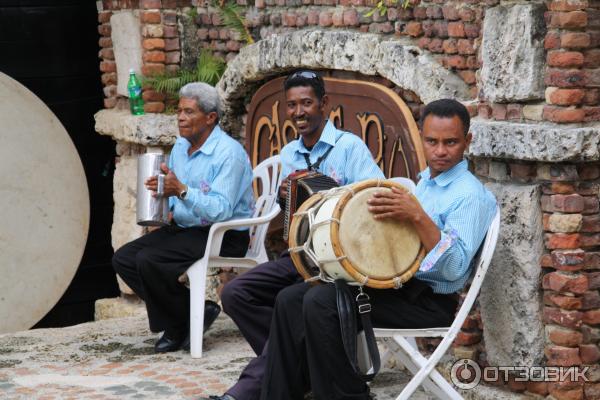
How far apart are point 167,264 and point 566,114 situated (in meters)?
2.27

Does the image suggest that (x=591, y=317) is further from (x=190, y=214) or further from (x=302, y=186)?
(x=190, y=214)

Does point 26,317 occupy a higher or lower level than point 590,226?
lower

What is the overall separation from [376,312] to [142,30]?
143 inches

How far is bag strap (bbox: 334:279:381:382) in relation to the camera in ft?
14.0

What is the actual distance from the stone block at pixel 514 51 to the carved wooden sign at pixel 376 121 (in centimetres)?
69

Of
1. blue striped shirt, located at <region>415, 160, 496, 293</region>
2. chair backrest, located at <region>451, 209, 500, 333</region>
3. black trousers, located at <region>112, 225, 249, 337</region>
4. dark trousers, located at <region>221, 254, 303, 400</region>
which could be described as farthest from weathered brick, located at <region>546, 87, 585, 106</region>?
black trousers, located at <region>112, 225, 249, 337</region>

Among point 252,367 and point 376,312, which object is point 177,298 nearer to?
point 252,367

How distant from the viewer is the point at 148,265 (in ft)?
19.8

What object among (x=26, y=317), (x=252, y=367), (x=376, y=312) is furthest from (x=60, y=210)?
(x=376, y=312)

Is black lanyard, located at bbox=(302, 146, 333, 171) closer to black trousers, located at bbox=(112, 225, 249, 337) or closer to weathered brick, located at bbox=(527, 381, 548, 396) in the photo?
black trousers, located at bbox=(112, 225, 249, 337)

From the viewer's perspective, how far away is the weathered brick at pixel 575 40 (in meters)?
4.55

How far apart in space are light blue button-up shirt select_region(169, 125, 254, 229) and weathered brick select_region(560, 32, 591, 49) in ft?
6.44

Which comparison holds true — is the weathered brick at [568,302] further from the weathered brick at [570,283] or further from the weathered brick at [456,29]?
the weathered brick at [456,29]

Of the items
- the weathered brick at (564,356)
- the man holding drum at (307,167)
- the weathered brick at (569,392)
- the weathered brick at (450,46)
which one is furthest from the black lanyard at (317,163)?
the weathered brick at (569,392)
